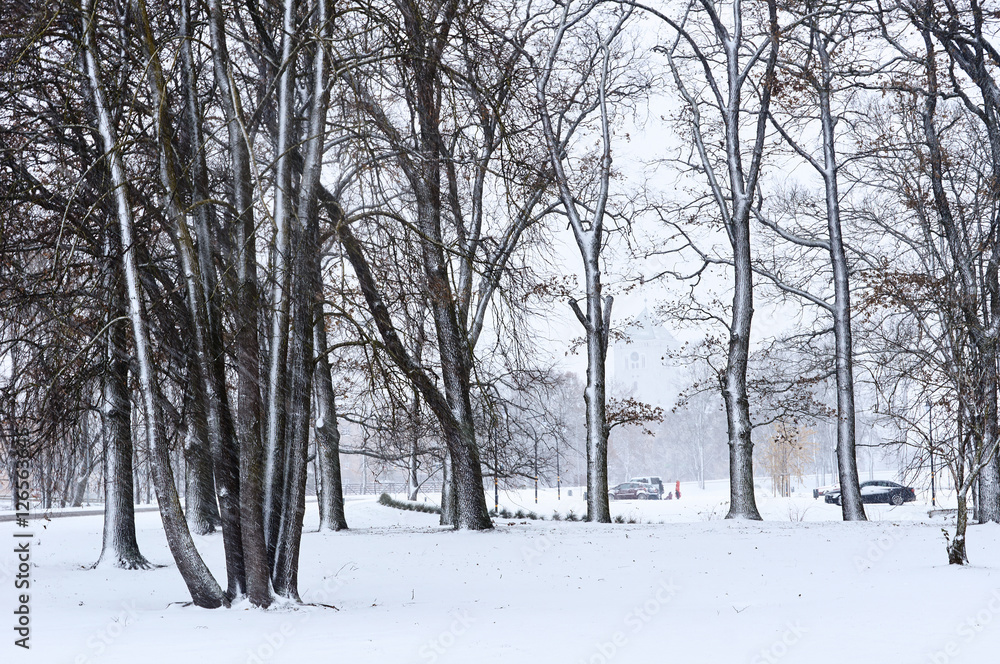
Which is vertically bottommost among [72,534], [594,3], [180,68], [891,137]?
[72,534]

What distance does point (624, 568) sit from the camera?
10.7 meters

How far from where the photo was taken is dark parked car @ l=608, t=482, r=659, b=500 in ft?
154

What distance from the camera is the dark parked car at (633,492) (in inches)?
1844

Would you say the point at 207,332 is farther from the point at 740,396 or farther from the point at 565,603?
the point at 740,396

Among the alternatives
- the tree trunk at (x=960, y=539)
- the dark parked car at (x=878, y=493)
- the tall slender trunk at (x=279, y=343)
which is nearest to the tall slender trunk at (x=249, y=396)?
the tall slender trunk at (x=279, y=343)

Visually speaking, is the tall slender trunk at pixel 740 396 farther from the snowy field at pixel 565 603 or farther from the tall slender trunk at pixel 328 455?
the tall slender trunk at pixel 328 455

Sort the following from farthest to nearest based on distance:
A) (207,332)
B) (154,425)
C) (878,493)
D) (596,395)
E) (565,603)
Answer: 1. (878,493)
2. (596,395)
3. (565,603)
4. (207,332)
5. (154,425)

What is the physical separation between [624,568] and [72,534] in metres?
13.7

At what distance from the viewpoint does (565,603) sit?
8.18 m

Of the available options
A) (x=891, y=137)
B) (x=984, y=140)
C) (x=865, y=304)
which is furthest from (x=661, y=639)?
(x=984, y=140)

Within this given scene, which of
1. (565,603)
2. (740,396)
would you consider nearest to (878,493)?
(740,396)

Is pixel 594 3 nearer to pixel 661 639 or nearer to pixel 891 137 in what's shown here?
pixel 891 137

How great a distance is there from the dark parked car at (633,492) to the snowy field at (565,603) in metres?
32.3

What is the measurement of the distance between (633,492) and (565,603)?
39976mm
